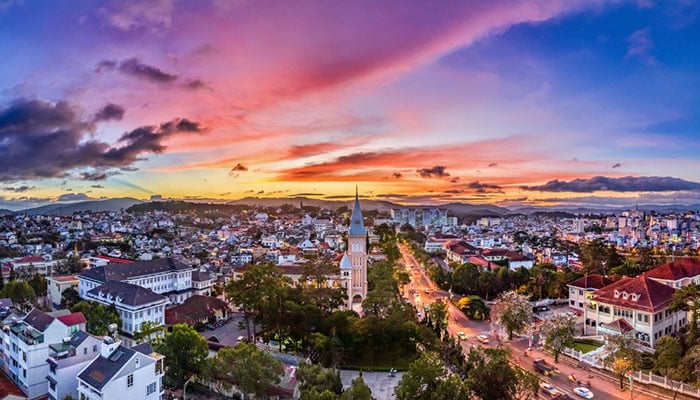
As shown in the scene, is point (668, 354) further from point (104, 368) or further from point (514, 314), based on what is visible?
point (104, 368)

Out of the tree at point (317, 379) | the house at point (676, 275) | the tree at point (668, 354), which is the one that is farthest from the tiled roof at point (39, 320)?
the house at point (676, 275)

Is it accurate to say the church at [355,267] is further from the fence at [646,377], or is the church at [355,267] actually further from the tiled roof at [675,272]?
the tiled roof at [675,272]

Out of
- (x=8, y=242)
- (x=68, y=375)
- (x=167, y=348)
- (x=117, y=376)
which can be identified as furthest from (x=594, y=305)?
(x=8, y=242)

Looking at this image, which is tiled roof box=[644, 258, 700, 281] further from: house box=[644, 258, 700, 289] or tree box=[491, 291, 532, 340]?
tree box=[491, 291, 532, 340]

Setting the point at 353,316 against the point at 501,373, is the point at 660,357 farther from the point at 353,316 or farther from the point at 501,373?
the point at 353,316

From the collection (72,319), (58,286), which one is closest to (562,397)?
(72,319)
